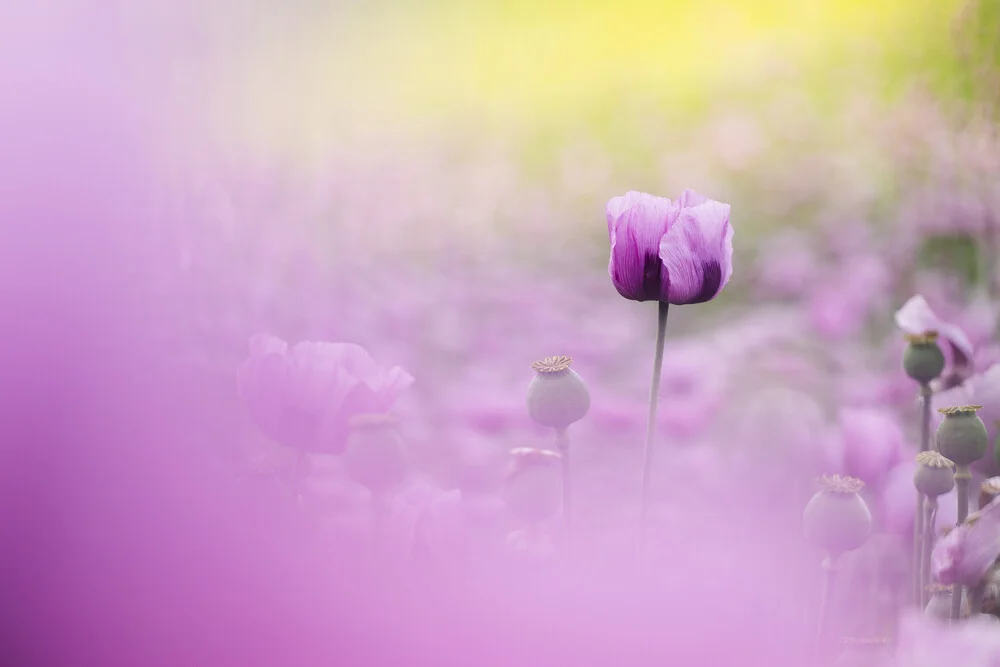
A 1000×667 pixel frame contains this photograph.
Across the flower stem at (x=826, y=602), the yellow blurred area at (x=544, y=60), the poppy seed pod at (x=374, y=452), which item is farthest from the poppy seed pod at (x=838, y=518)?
the yellow blurred area at (x=544, y=60)

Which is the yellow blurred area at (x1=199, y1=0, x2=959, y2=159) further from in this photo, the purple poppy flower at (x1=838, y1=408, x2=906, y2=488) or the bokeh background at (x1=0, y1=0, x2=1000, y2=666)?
the purple poppy flower at (x1=838, y1=408, x2=906, y2=488)

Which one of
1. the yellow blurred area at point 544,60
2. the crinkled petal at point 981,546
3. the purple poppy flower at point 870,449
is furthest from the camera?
the yellow blurred area at point 544,60

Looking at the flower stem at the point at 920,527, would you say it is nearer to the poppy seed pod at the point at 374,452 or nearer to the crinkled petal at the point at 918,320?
the crinkled petal at the point at 918,320

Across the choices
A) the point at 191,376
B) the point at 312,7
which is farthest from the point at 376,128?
the point at 191,376

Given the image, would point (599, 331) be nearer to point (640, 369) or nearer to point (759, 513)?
point (640, 369)

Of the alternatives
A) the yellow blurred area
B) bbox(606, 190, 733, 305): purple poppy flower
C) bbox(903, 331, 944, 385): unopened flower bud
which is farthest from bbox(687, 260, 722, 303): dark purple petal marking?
the yellow blurred area
